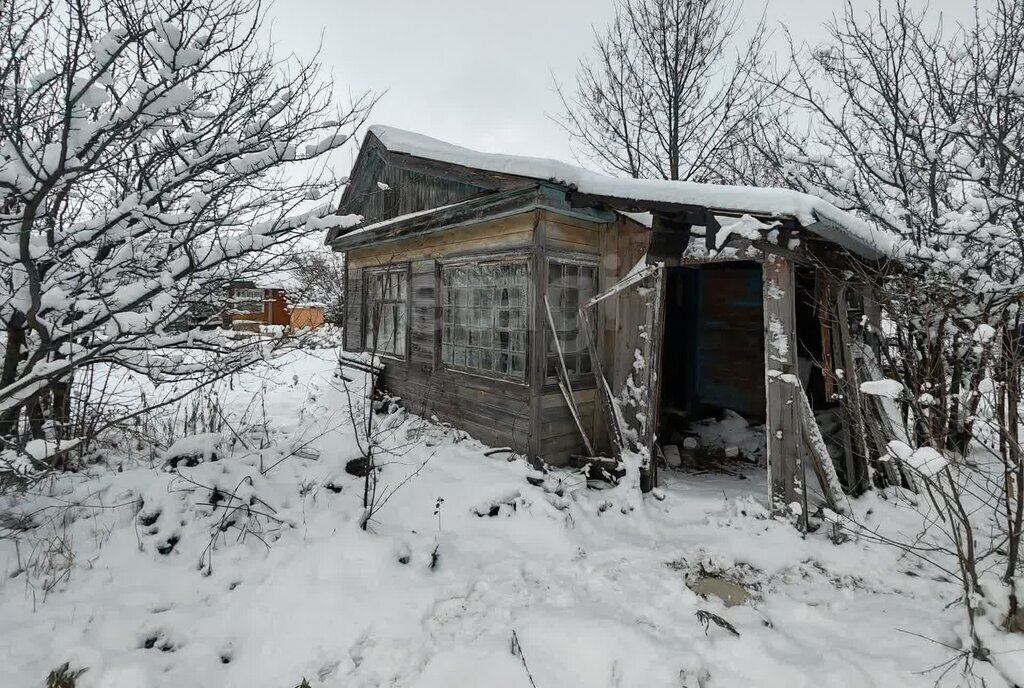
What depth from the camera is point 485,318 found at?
6.23 metres

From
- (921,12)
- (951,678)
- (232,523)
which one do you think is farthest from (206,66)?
(921,12)

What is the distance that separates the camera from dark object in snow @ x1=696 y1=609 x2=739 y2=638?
287 cm

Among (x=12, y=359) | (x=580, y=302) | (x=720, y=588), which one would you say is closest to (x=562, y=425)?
(x=580, y=302)

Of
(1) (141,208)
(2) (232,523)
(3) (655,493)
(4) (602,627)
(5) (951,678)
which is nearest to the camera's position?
(5) (951,678)

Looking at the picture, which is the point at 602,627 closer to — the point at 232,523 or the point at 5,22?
the point at 232,523

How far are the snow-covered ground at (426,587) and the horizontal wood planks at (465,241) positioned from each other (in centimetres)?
247

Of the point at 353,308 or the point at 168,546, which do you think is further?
the point at 353,308

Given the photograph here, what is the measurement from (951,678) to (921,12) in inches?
340

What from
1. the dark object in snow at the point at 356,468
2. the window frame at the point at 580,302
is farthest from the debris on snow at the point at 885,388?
the dark object in snow at the point at 356,468

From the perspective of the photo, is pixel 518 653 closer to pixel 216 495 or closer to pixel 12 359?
pixel 216 495

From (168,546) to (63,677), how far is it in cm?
121

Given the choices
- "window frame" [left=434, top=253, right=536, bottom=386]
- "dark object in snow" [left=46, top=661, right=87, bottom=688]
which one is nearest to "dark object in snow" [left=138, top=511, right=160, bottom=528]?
"dark object in snow" [left=46, top=661, right=87, bottom=688]

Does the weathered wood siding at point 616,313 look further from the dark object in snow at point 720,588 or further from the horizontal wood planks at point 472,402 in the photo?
the dark object in snow at point 720,588

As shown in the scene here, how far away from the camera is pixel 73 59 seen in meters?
2.84
